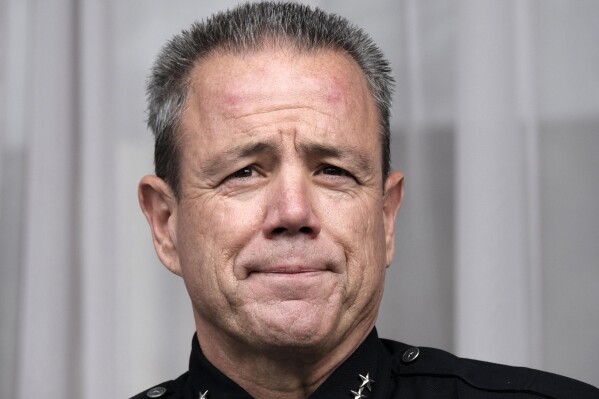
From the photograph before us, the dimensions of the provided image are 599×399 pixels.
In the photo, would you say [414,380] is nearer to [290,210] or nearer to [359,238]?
[359,238]

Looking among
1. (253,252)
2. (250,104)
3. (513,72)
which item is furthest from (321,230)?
(513,72)

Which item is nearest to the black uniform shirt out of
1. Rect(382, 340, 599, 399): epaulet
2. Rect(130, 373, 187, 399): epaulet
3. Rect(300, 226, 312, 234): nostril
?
Rect(382, 340, 599, 399): epaulet

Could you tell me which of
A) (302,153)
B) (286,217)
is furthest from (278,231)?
(302,153)

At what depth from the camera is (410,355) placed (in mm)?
1878

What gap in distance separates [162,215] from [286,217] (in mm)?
399

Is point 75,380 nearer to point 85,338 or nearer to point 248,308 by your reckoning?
point 85,338

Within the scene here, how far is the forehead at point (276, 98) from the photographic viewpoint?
5.68ft

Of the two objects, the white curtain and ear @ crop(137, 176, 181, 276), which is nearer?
ear @ crop(137, 176, 181, 276)

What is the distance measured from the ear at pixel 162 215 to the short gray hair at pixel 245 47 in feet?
0.08

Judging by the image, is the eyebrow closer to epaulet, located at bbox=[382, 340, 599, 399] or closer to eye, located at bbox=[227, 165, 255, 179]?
eye, located at bbox=[227, 165, 255, 179]

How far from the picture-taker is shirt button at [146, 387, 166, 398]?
2020 mm

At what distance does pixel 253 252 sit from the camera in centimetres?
166

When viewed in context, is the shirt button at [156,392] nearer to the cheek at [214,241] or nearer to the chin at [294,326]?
the cheek at [214,241]

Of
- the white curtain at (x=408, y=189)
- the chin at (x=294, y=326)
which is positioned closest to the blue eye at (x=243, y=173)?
the chin at (x=294, y=326)
